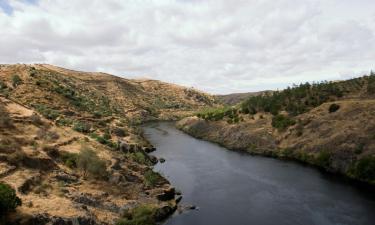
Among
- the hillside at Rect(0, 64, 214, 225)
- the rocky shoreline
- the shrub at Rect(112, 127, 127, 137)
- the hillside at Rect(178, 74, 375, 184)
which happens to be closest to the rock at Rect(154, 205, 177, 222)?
the hillside at Rect(0, 64, 214, 225)

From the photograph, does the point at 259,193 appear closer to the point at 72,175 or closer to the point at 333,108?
the point at 72,175

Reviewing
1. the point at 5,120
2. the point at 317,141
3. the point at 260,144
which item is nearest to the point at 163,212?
the point at 5,120

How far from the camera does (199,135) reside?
108 metres

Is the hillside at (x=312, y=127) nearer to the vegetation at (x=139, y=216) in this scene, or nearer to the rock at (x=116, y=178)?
the vegetation at (x=139, y=216)

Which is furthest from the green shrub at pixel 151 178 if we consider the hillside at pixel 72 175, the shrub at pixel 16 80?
the shrub at pixel 16 80

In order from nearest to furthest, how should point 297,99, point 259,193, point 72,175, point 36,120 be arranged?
point 72,175, point 259,193, point 36,120, point 297,99

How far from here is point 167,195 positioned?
47875mm

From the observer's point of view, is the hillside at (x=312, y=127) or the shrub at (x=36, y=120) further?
the hillside at (x=312, y=127)

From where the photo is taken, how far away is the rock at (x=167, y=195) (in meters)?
46.9

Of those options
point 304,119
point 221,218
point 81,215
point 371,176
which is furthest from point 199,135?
point 81,215

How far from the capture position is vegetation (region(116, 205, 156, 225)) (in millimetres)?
37812

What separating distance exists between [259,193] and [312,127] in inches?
1158

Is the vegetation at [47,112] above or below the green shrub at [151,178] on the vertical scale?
above

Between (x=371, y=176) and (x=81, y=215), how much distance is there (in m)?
40.1
